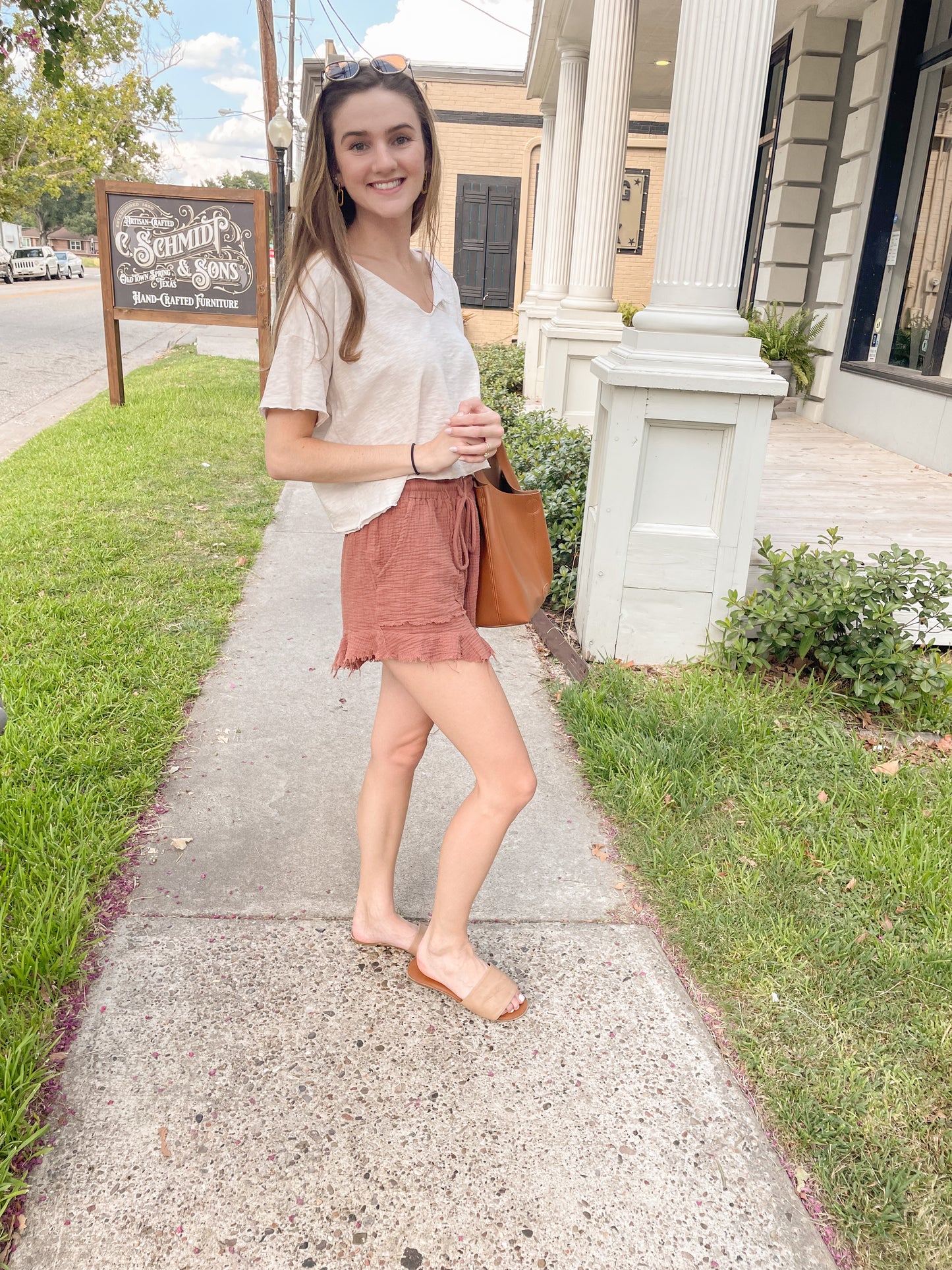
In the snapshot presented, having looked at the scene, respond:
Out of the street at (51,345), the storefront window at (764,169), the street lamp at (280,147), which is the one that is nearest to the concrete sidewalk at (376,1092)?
the storefront window at (764,169)

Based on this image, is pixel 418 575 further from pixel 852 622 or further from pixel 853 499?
pixel 853 499

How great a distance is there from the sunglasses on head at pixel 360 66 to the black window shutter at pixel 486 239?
63.3ft

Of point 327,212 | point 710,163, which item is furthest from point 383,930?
point 710,163

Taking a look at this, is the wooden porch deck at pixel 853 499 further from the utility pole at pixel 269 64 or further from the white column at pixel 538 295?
the utility pole at pixel 269 64

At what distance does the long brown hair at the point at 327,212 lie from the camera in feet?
5.86

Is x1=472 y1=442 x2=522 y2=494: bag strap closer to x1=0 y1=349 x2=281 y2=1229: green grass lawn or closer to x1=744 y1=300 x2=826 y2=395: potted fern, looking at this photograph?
x1=0 y1=349 x2=281 y2=1229: green grass lawn

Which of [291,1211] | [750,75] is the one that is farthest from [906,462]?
[291,1211]

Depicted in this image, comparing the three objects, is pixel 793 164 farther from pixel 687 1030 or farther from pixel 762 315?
pixel 687 1030

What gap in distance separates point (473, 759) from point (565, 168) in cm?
957

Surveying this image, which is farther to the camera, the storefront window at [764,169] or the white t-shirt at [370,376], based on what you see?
the storefront window at [764,169]

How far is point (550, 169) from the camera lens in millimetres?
12594

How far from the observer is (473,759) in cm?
201

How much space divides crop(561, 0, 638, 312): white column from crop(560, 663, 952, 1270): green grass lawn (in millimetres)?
4896

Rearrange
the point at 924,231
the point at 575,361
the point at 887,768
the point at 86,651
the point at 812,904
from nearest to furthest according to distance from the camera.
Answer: the point at 812,904 → the point at 887,768 → the point at 86,651 → the point at 924,231 → the point at 575,361
